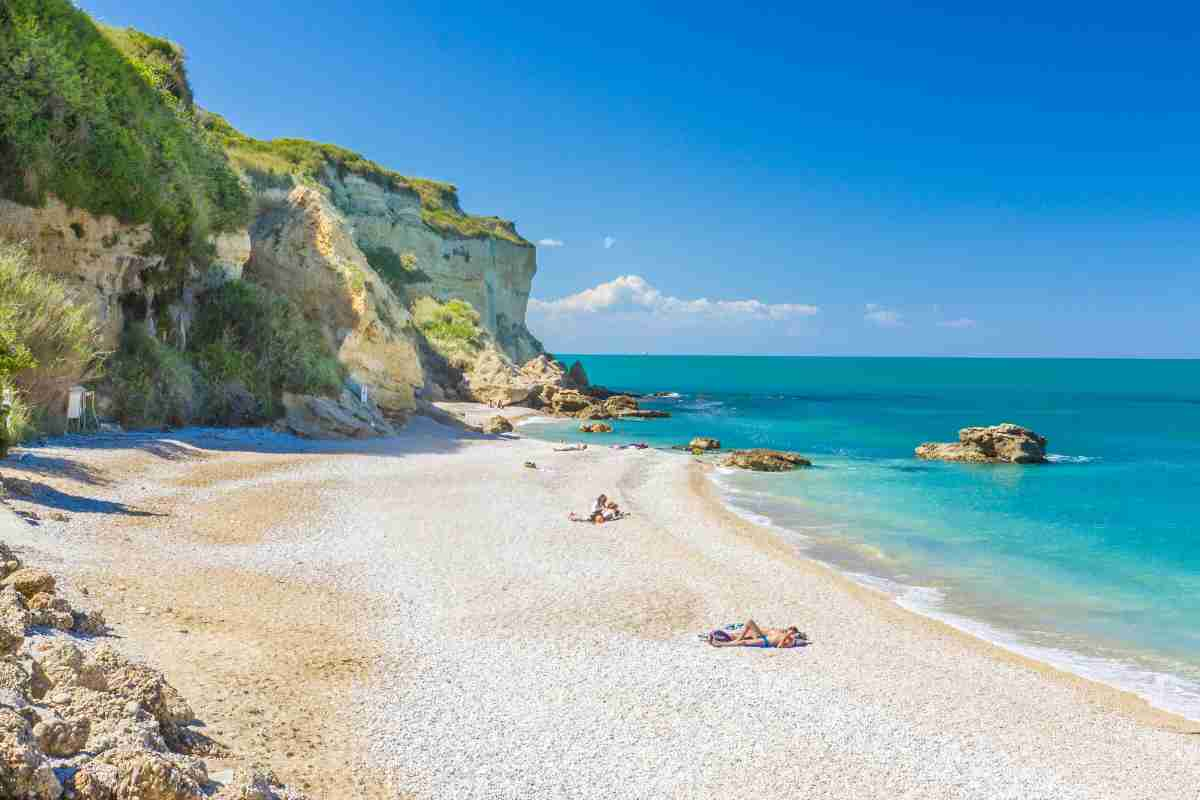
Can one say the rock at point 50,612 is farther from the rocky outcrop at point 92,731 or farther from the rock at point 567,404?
the rock at point 567,404

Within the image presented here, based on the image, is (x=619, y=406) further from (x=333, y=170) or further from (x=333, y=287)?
(x=333, y=287)

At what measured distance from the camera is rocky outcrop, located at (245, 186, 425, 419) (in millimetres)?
30219

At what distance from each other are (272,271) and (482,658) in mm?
25256

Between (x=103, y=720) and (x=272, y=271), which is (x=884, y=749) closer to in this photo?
(x=103, y=720)

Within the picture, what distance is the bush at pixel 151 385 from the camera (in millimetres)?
19750

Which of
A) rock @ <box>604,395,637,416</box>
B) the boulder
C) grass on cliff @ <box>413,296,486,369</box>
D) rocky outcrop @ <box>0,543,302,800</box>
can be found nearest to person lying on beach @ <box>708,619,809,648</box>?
rocky outcrop @ <box>0,543,302,800</box>

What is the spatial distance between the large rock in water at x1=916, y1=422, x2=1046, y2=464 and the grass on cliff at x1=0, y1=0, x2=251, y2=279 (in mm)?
31529

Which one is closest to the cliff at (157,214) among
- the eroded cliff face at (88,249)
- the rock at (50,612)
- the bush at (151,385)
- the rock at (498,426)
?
the eroded cliff face at (88,249)

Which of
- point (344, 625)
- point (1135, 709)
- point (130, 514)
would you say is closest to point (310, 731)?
point (344, 625)

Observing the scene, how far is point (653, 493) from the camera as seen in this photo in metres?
23.2

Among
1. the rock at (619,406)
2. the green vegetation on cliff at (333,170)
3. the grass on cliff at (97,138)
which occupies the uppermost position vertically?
the green vegetation on cliff at (333,170)

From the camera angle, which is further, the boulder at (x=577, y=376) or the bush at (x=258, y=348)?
the boulder at (x=577, y=376)

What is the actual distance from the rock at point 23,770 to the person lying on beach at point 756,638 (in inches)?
304

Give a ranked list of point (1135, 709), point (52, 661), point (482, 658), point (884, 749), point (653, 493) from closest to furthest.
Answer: point (52, 661) → point (884, 749) → point (482, 658) → point (1135, 709) → point (653, 493)
